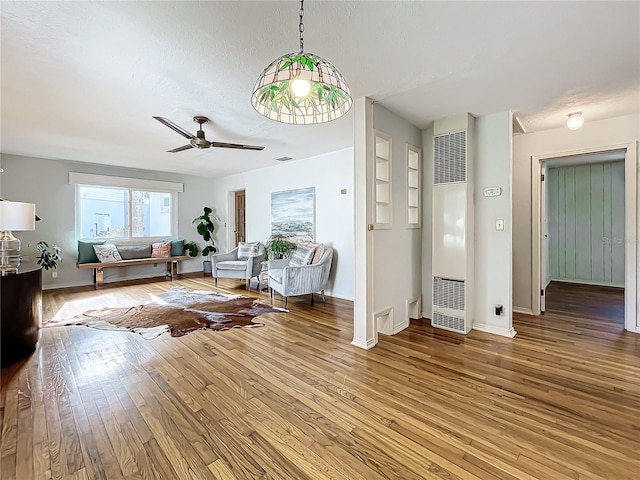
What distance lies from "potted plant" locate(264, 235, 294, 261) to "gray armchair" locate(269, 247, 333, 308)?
62 cm

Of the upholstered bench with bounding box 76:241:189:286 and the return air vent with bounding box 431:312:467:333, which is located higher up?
the upholstered bench with bounding box 76:241:189:286

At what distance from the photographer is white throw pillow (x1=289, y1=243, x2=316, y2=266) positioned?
4.91 meters

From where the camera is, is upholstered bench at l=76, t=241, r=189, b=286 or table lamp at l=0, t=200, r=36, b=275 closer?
table lamp at l=0, t=200, r=36, b=275

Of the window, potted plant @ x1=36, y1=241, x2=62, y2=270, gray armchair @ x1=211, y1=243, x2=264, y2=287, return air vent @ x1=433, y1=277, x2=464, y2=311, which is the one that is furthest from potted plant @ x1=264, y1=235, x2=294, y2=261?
potted plant @ x1=36, y1=241, x2=62, y2=270

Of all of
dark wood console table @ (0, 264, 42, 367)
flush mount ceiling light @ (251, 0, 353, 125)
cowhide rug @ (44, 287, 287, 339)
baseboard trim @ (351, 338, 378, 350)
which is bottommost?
baseboard trim @ (351, 338, 378, 350)

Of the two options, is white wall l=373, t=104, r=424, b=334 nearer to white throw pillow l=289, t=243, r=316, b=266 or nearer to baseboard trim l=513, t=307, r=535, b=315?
baseboard trim l=513, t=307, r=535, b=315

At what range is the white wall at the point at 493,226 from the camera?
3307 millimetres

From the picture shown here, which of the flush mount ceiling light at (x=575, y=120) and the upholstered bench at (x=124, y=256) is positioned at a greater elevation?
the flush mount ceiling light at (x=575, y=120)

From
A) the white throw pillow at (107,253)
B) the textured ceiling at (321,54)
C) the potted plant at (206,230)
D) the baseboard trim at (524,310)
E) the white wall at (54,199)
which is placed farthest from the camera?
the potted plant at (206,230)

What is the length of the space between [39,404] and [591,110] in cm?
552

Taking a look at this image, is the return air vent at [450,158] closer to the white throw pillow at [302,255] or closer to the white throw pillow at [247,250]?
the white throw pillow at [302,255]

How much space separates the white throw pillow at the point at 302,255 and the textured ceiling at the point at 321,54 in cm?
203

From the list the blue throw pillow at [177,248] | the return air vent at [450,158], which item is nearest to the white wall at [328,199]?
the return air vent at [450,158]

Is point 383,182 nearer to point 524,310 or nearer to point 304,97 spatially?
point 304,97
